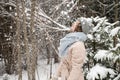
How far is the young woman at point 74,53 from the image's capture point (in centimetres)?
413

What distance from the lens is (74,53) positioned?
4.16 m

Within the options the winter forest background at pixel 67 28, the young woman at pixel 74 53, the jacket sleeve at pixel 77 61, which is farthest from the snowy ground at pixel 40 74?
the jacket sleeve at pixel 77 61

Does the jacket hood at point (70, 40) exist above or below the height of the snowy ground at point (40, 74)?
above

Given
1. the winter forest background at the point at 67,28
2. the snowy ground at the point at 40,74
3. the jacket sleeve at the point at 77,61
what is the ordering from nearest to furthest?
the jacket sleeve at the point at 77,61, the winter forest background at the point at 67,28, the snowy ground at the point at 40,74

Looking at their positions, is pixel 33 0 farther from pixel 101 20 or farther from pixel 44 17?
pixel 101 20

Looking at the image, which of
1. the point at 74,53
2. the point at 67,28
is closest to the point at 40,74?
the point at 67,28

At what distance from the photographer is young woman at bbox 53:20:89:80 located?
413cm

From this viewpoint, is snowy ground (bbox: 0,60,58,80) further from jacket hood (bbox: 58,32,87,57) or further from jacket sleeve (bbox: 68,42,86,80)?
jacket sleeve (bbox: 68,42,86,80)

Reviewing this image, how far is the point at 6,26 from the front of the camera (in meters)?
28.6

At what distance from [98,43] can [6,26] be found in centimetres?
2318

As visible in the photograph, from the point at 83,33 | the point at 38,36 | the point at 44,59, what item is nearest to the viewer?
the point at 83,33

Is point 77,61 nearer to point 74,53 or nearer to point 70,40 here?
point 74,53

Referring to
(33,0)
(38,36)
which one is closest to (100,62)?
(33,0)

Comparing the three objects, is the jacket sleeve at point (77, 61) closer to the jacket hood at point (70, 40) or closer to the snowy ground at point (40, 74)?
the jacket hood at point (70, 40)
